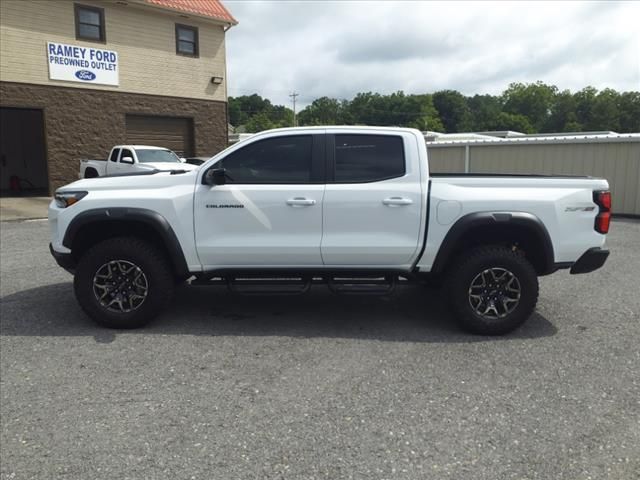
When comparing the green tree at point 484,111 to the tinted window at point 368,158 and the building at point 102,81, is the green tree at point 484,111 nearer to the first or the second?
the building at point 102,81

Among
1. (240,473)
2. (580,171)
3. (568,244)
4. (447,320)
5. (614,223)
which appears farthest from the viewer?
(580,171)

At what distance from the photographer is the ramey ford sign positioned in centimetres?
1658

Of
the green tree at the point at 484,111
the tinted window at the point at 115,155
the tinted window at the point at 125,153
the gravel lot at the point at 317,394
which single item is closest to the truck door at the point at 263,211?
the gravel lot at the point at 317,394

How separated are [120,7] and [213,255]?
53.8 ft

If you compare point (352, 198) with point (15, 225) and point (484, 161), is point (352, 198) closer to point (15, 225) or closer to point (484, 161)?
point (15, 225)

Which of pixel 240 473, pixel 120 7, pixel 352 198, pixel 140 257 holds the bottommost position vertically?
pixel 240 473

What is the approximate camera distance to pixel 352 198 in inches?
184

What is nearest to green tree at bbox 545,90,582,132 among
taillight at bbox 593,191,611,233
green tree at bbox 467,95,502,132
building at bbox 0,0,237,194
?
green tree at bbox 467,95,502,132

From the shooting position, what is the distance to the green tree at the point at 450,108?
125 m

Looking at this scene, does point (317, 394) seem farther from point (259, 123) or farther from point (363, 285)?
point (259, 123)

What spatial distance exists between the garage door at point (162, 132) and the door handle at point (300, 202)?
15.9 meters

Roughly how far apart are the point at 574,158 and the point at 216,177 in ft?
43.8

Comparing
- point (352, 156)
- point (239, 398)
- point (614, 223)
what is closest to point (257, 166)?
point (352, 156)

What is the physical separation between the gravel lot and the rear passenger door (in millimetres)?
763
